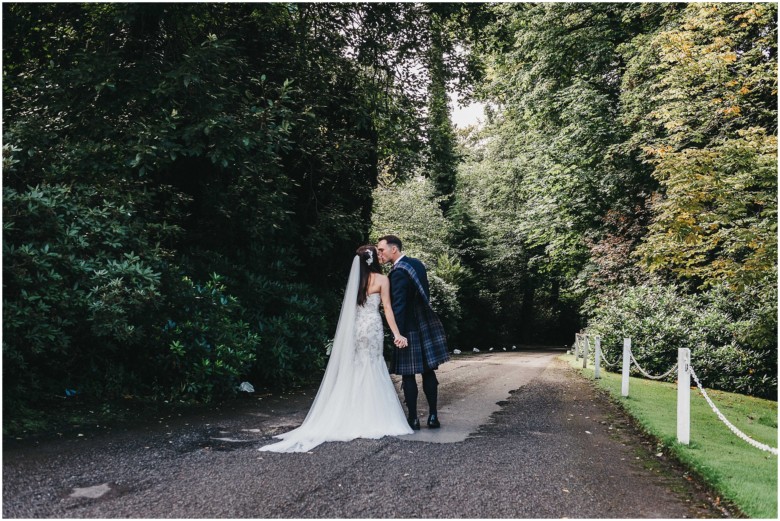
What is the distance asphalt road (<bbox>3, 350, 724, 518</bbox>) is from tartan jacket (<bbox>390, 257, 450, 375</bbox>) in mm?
833

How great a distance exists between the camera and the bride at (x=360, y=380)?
261 inches

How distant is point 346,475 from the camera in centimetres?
512

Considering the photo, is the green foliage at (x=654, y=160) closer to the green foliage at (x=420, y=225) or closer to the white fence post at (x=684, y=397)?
the green foliage at (x=420, y=225)

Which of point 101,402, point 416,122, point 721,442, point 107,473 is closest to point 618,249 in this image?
point 416,122

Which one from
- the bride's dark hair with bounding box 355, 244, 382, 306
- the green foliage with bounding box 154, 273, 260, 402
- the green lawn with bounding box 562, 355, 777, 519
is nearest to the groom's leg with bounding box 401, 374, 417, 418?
the bride's dark hair with bounding box 355, 244, 382, 306

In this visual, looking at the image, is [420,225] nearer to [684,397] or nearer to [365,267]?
[365,267]

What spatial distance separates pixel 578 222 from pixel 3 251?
20.5 m

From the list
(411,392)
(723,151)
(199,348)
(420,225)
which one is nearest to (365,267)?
(411,392)

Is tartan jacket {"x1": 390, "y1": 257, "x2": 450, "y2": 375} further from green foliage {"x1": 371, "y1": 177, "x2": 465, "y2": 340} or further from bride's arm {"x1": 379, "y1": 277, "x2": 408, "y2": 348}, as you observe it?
green foliage {"x1": 371, "y1": 177, "x2": 465, "y2": 340}

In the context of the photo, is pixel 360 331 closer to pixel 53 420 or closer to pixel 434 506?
pixel 434 506

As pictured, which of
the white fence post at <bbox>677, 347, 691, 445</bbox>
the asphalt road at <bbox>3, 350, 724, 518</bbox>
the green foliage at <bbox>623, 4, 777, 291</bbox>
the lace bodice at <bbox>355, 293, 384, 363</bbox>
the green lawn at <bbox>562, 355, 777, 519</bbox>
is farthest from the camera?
the green foliage at <bbox>623, 4, 777, 291</bbox>

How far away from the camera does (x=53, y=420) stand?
22.0 feet

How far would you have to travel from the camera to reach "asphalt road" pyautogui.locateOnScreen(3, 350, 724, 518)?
433cm

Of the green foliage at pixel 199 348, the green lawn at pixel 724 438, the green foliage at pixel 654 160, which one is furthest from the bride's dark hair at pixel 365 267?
the green foliage at pixel 654 160
